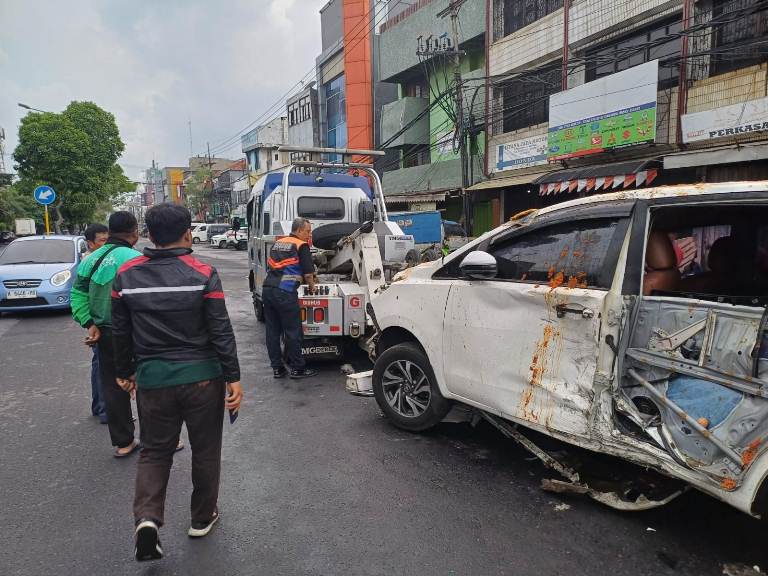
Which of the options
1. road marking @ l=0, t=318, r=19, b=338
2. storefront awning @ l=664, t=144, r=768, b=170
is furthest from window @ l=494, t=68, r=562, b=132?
road marking @ l=0, t=318, r=19, b=338

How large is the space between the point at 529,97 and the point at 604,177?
5.42 meters

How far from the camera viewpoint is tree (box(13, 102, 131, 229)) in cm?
2562

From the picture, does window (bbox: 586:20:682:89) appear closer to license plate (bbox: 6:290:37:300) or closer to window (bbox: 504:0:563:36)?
window (bbox: 504:0:563:36)

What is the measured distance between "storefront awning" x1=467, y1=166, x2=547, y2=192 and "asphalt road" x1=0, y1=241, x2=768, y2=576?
38.8ft

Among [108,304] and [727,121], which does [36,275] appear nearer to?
[108,304]

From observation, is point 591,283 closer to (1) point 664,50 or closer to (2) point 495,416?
(2) point 495,416

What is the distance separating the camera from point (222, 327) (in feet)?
8.68

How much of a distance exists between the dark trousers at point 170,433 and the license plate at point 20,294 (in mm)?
8645

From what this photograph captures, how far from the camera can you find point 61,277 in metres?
9.91

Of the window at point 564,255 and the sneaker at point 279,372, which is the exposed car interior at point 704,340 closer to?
the window at point 564,255

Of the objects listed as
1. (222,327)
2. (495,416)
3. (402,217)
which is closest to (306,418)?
(495,416)

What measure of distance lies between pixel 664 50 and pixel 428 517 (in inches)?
498

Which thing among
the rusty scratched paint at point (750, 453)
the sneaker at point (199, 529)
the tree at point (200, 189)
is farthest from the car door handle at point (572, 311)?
the tree at point (200, 189)

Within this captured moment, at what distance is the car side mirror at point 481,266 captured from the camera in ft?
11.1
